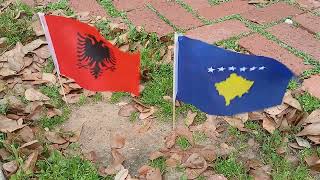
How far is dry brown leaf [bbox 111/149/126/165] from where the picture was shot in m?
2.35

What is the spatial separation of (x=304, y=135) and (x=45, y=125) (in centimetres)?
140

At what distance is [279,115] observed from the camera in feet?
8.29

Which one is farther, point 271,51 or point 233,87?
point 271,51

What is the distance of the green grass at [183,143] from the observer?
7.97 feet

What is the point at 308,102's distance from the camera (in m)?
2.61

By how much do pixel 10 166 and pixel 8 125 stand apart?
30 cm

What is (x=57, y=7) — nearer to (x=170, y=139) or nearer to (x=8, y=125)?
(x=8, y=125)

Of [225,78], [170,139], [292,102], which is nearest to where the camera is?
[225,78]

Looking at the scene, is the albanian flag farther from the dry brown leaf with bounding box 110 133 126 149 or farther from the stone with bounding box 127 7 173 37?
the stone with bounding box 127 7 173 37

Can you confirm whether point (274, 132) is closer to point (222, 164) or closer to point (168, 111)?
point (222, 164)

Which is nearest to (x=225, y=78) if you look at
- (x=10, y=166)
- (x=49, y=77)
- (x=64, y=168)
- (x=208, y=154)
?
(x=208, y=154)

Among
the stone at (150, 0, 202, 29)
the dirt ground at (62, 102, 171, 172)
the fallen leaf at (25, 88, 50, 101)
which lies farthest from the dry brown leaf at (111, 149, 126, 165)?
the stone at (150, 0, 202, 29)

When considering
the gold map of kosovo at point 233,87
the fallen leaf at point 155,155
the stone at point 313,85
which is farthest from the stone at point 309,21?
the fallen leaf at point 155,155

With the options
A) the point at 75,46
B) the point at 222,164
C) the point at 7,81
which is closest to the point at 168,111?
the point at 222,164
